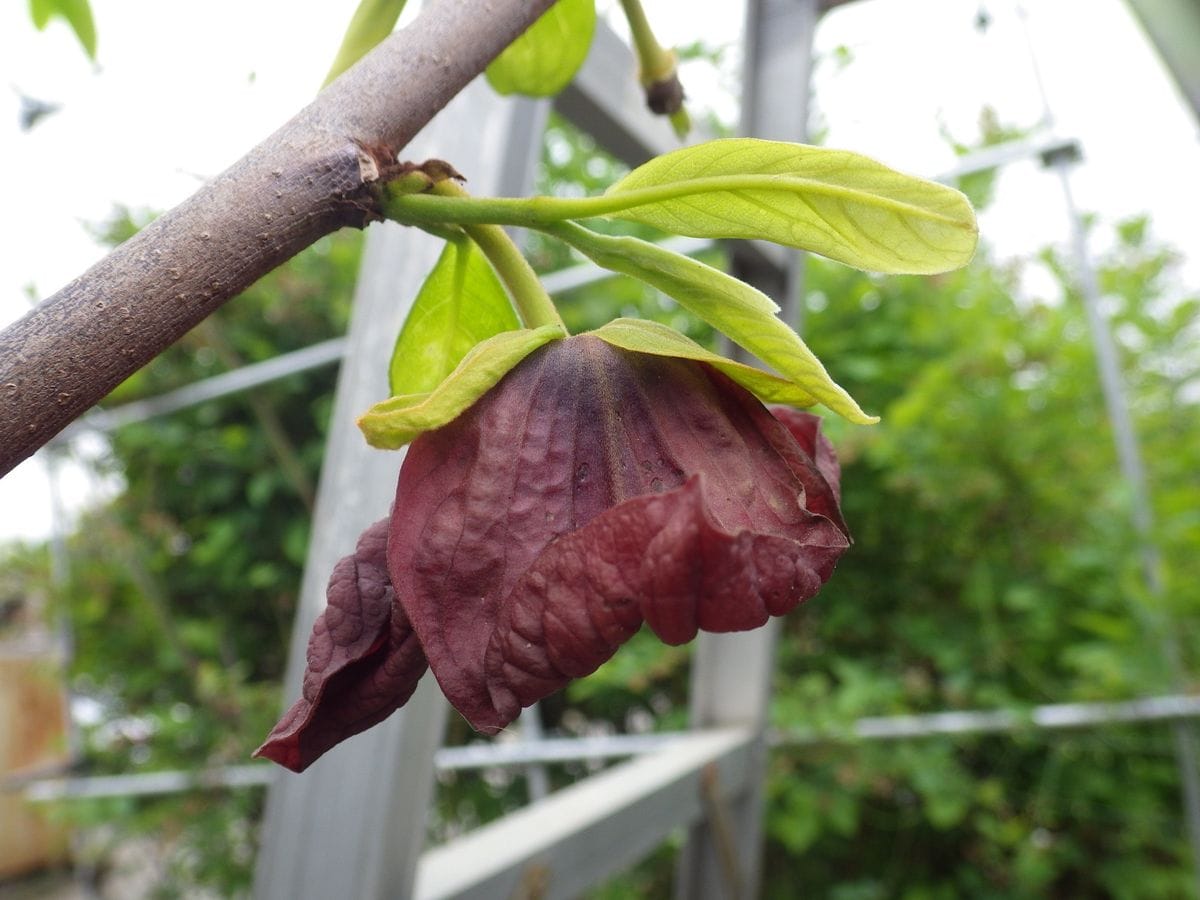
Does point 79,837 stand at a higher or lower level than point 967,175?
lower

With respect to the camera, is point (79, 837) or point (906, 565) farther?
point (79, 837)

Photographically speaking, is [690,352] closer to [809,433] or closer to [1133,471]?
[809,433]

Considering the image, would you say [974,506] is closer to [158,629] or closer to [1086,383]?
[1086,383]

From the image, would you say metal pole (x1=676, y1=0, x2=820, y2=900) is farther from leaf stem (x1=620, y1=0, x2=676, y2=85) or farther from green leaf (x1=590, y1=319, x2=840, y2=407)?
green leaf (x1=590, y1=319, x2=840, y2=407)

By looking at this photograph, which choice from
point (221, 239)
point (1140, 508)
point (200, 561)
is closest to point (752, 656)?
point (1140, 508)

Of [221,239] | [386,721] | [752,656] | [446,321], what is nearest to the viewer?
[221,239]

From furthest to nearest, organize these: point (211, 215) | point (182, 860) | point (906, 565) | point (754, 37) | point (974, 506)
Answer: point (182, 860) → point (906, 565) → point (974, 506) → point (754, 37) → point (211, 215)

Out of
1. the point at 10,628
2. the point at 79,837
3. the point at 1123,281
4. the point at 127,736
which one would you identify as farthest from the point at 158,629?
the point at 1123,281
